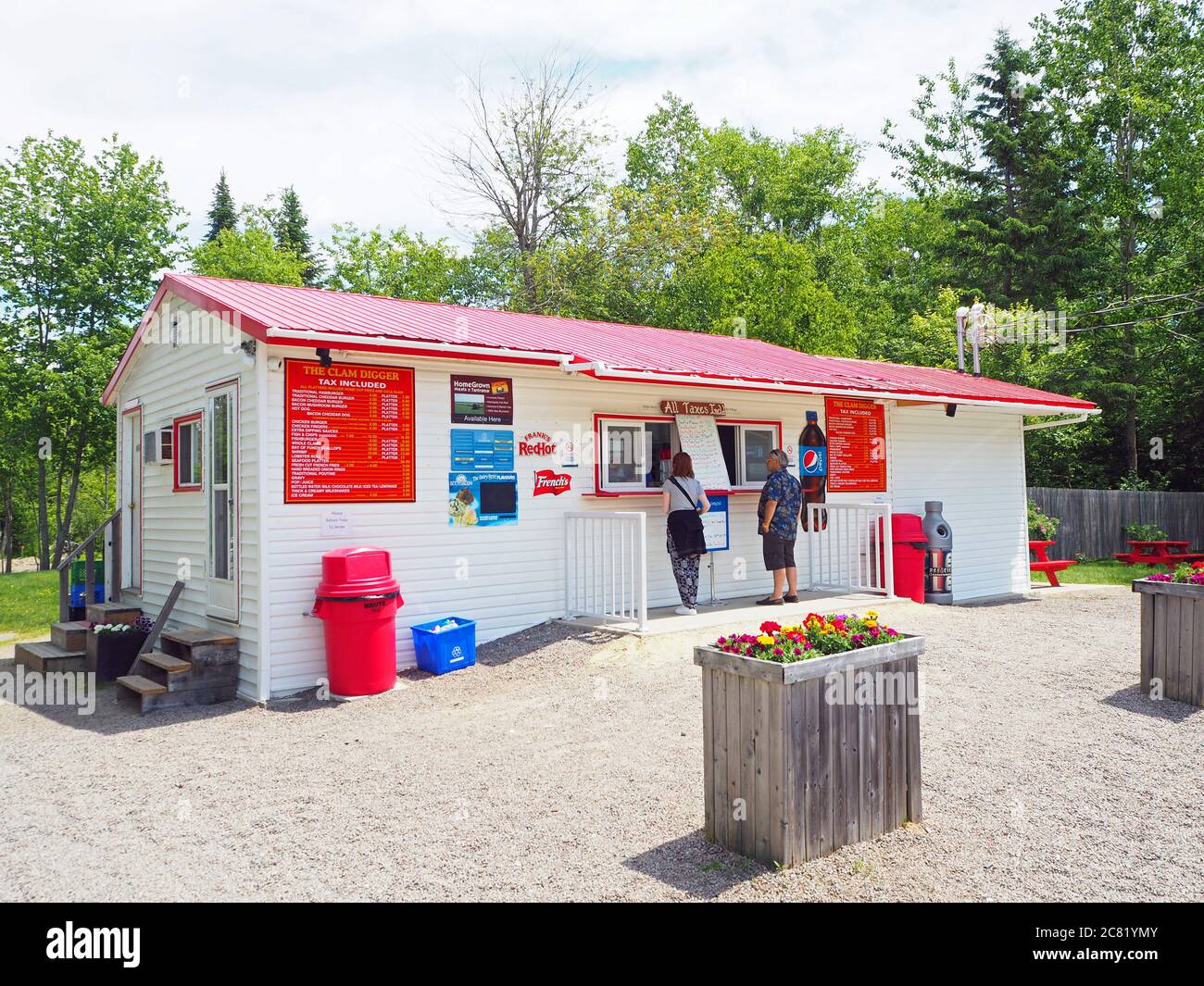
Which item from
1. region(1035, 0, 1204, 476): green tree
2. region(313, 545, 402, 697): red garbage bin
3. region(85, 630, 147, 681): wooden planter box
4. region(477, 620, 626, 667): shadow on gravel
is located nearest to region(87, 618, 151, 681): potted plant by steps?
region(85, 630, 147, 681): wooden planter box

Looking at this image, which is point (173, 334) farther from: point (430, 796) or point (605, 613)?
point (430, 796)

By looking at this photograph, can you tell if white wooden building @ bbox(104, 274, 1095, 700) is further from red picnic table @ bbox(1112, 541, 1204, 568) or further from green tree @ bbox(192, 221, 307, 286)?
green tree @ bbox(192, 221, 307, 286)

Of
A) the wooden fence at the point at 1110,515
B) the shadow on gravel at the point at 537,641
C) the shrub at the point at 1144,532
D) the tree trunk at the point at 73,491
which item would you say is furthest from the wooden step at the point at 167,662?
Answer: the shrub at the point at 1144,532

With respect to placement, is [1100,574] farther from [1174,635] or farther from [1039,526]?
[1174,635]

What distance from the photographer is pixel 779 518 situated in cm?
987

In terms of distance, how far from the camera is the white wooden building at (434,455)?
7.56m

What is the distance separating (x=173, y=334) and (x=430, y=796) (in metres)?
6.85

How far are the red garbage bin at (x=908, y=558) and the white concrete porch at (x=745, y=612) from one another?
2.69 feet

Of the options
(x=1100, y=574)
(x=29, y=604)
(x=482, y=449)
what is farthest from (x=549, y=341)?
(x=1100, y=574)

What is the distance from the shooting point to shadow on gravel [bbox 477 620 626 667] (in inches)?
324

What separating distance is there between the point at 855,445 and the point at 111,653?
915cm

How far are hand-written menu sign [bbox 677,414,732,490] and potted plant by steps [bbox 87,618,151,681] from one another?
19.8 ft

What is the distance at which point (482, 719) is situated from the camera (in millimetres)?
6527
